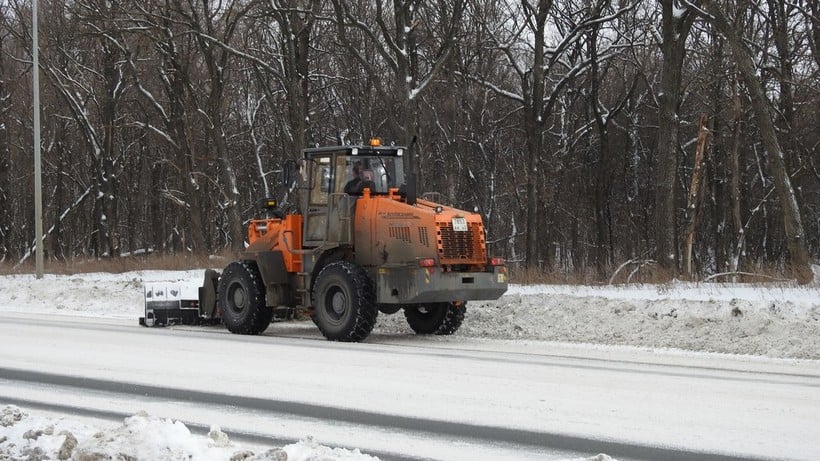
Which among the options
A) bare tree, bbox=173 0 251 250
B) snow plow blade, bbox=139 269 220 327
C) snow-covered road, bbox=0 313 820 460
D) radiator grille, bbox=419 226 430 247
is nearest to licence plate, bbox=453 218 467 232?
radiator grille, bbox=419 226 430 247

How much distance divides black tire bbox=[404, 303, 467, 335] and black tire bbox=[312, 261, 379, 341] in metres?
1.60

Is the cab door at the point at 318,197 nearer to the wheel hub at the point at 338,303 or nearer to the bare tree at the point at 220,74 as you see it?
the wheel hub at the point at 338,303

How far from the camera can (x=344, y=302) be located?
52.5 ft

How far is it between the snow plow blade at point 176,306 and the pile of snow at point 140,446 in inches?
413

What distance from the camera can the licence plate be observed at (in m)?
→ 16.0

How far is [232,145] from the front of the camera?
54.8 meters

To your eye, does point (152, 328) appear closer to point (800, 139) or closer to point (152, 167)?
point (800, 139)

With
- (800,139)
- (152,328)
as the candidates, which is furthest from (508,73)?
(152,328)

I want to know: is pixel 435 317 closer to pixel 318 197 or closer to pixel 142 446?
pixel 318 197

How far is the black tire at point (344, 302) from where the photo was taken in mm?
15633

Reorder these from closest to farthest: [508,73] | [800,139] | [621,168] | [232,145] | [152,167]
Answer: [800,139]
[508,73]
[621,168]
[232,145]
[152,167]

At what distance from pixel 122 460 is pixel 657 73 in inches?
1499

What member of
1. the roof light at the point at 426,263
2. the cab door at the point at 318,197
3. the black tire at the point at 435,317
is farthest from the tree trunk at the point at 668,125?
the roof light at the point at 426,263

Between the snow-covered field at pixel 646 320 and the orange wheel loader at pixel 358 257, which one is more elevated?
the orange wheel loader at pixel 358 257
